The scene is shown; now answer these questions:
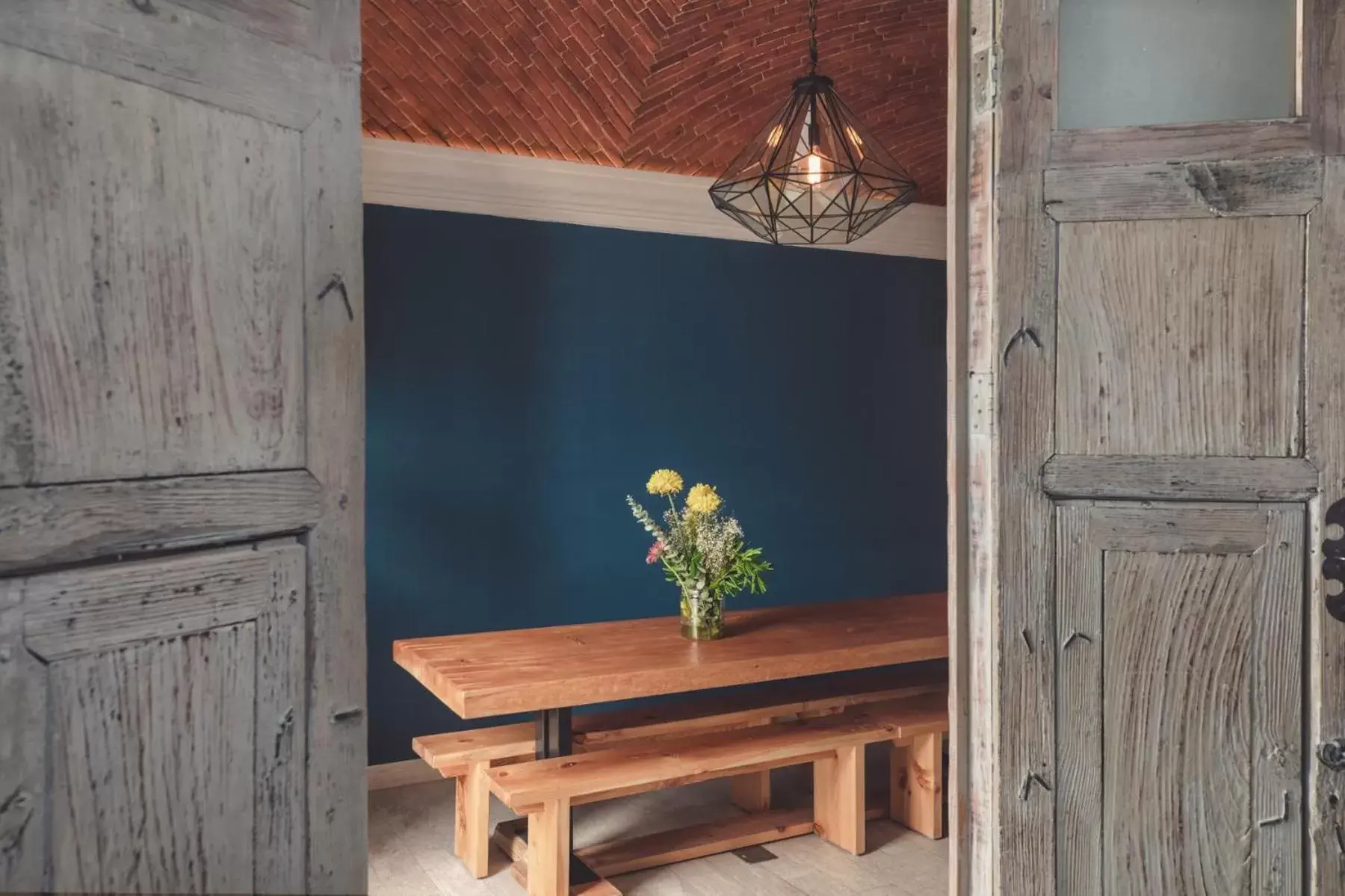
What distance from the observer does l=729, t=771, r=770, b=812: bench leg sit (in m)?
3.71

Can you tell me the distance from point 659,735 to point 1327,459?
2.28 m

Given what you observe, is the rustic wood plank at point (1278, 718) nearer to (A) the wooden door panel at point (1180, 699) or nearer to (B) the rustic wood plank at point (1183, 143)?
(A) the wooden door panel at point (1180, 699)

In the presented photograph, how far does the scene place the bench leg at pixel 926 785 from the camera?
3545 millimetres

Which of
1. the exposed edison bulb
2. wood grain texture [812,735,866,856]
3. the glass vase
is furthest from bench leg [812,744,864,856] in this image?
the exposed edison bulb

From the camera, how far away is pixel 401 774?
13.3 feet

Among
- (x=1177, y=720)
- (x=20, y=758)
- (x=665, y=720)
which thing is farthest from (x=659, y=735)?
(x=20, y=758)

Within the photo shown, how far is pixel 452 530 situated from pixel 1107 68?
304 centimetres

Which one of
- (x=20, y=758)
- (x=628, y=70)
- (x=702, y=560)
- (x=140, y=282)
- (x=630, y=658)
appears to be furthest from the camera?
(x=628, y=70)

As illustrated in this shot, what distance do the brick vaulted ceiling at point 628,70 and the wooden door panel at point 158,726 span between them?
9.21ft

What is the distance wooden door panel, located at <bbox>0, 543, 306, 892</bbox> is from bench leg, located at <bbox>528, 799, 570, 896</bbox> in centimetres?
167

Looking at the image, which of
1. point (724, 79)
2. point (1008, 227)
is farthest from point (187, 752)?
point (724, 79)

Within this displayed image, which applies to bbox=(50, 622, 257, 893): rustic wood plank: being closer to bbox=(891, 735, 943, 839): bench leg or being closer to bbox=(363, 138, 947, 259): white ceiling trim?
bbox=(891, 735, 943, 839): bench leg

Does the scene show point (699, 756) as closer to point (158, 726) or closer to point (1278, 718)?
point (1278, 718)

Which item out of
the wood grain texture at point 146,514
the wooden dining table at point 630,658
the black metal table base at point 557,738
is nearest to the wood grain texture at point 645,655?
the wooden dining table at point 630,658
